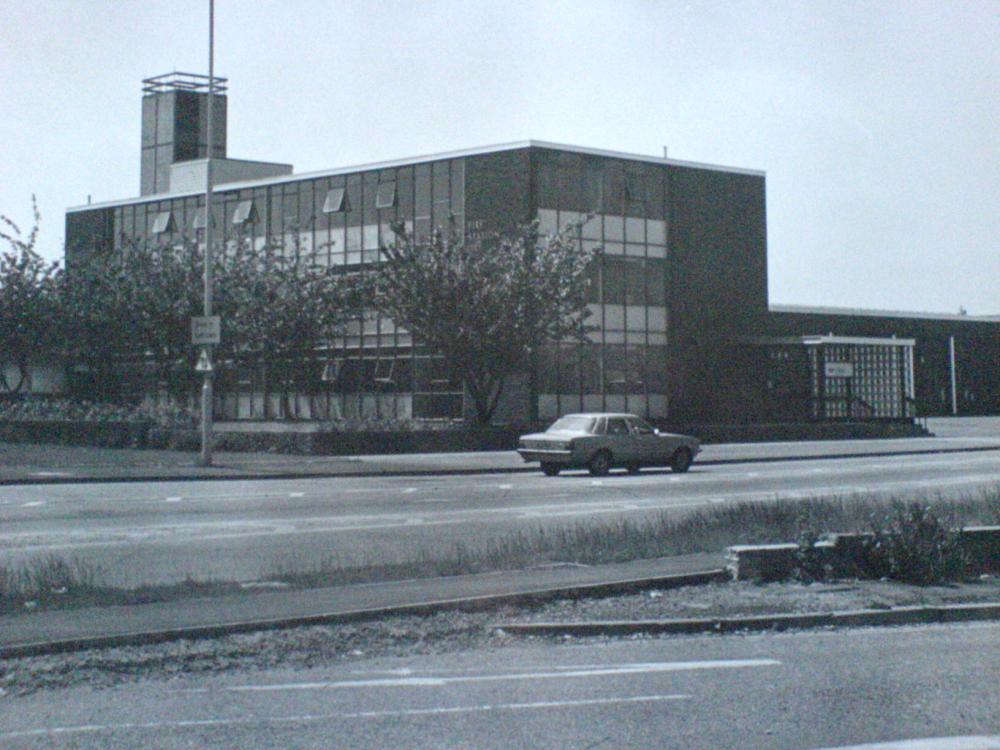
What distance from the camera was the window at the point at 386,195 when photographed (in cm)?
5719

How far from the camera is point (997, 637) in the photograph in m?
10.2

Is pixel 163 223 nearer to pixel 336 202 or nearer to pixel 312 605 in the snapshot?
pixel 336 202

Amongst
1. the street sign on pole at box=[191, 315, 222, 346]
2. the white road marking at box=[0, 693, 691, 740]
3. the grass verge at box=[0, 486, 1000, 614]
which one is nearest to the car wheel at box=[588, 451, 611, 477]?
the street sign on pole at box=[191, 315, 222, 346]

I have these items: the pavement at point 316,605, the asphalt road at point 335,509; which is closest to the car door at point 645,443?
the asphalt road at point 335,509

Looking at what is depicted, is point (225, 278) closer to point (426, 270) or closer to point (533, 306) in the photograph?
point (426, 270)

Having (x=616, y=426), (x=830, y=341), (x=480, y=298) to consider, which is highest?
(x=480, y=298)

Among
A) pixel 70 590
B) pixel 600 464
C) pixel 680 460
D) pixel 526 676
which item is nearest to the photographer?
pixel 526 676

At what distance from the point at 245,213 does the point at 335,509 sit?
4390cm

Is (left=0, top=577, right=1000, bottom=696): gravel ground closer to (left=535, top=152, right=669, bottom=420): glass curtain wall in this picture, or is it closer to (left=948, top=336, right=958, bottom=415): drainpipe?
(left=535, top=152, right=669, bottom=420): glass curtain wall

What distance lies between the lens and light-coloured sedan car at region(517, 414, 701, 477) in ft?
105

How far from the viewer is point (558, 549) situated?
49.4 feet

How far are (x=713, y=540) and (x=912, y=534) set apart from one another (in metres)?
3.15

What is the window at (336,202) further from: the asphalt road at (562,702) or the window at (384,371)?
the asphalt road at (562,702)

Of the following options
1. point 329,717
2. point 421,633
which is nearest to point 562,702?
point 329,717
